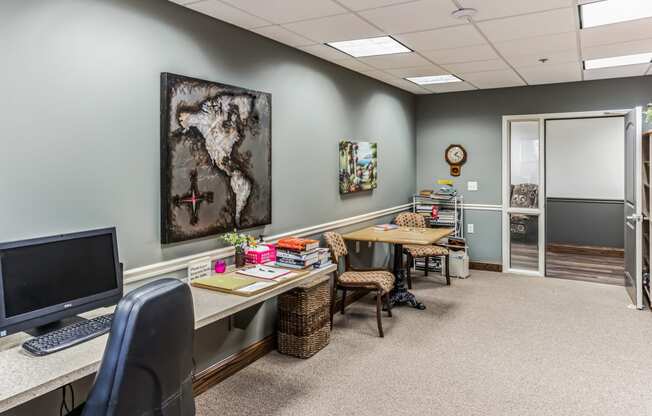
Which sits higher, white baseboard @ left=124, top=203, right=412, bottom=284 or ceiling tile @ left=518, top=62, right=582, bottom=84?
ceiling tile @ left=518, top=62, right=582, bottom=84

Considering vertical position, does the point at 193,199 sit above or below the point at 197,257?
above

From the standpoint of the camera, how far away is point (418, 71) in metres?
4.72

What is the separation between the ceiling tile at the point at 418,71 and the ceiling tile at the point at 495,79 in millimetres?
453

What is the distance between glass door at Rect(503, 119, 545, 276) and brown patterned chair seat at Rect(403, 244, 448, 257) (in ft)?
A: 4.19

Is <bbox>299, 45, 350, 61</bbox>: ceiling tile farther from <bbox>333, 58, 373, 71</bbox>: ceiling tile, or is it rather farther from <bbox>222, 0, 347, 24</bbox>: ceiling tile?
<bbox>222, 0, 347, 24</bbox>: ceiling tile

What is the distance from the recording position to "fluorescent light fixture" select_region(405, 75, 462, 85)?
5.11 metres

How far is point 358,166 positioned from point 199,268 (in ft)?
7.81

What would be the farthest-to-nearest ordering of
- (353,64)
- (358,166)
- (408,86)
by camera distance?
(408,86), (358,166), (353,64)

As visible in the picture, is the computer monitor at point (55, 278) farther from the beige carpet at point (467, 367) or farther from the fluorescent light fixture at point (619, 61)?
the fluorescent light fixture at point (619, 61)

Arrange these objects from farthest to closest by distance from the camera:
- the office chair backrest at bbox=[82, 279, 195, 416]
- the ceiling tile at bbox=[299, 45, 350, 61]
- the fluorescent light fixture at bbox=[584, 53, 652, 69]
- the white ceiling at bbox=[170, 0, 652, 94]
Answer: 1. the fluorescent light fixture at bbox=[584, 53, 652, 69]
2. the ceiling tile at bbox=[299, 45, 350, 61]
3. the white ceiling at bbox=[170, 0, 652, 94]
4. the office chair backrest at bbox=[82, 279, 195, 416]

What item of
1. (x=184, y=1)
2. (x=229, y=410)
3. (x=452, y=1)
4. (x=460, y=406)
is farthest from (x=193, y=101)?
(x=460, y=406)

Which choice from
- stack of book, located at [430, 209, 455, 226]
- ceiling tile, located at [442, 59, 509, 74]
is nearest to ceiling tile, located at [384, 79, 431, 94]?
ceiling tile, located at [442, 59, 509, 74]


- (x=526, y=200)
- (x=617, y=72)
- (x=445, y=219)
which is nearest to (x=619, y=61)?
(x=617, y=72)

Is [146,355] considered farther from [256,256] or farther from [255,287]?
[256,256]
